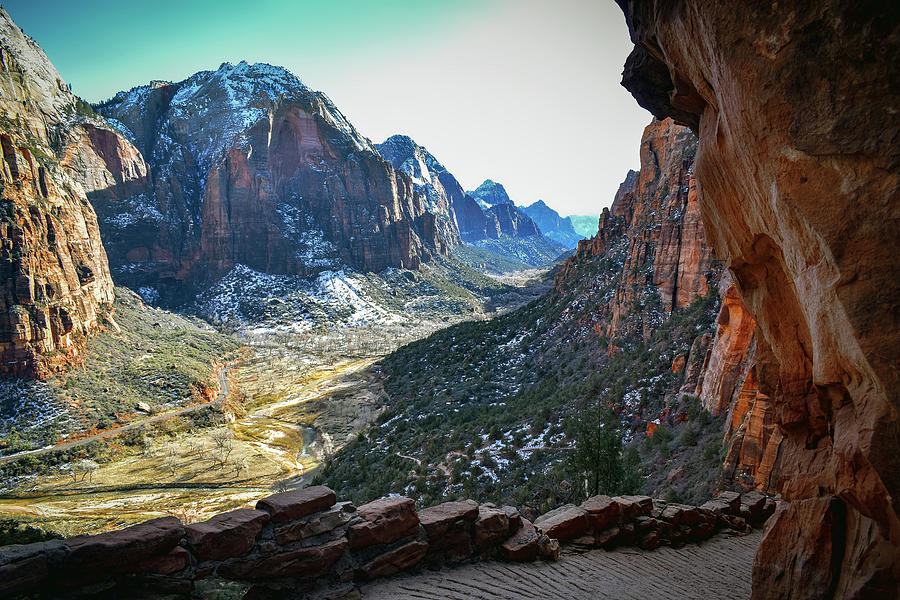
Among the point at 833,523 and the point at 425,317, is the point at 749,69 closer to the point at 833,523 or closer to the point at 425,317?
the point at 833,523

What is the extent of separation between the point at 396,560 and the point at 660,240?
Result: 2804 cm

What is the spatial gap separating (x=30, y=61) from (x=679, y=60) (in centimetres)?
12508

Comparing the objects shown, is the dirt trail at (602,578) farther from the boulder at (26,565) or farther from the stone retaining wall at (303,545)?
the boulder at (26,565)

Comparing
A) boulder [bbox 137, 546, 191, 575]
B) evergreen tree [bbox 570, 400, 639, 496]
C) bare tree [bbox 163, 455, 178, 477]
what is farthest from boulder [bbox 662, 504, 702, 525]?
bare tree [bbox 163, 455, 178, 477]

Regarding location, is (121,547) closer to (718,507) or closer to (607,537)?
(607,537)

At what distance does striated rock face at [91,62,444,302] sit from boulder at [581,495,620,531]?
127m

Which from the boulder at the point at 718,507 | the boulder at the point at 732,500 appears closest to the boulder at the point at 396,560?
the boulder at the point at 718,507

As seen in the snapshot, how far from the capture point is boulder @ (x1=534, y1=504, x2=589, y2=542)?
364 inches

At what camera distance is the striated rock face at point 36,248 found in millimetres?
49125

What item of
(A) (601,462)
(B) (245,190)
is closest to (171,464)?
(A) (601,462)

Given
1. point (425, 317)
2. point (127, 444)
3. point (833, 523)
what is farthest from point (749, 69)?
point (425, 317)

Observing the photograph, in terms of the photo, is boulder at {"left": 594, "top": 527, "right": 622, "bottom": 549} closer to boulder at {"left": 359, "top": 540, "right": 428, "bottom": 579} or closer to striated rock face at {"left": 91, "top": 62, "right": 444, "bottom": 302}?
boulder at {"left": 359, "top": 540, "right": 428, "bottom": 579}

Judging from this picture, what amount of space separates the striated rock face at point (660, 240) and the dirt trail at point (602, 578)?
61.8 feet

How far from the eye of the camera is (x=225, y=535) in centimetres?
619
